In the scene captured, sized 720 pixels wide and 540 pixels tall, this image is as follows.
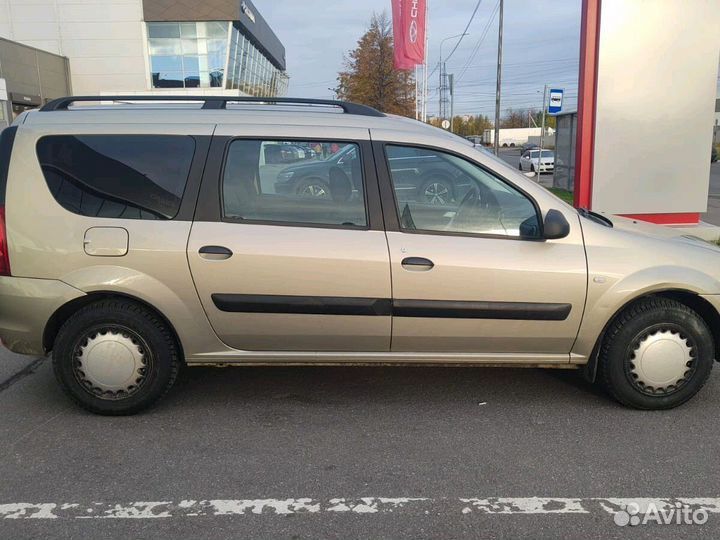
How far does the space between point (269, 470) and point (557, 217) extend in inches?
81.1

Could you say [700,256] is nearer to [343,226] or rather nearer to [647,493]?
[647,493]

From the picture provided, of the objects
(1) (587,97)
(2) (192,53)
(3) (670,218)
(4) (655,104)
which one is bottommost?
(3) (670,218)

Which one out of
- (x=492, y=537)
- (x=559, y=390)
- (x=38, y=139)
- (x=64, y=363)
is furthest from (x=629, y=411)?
(x=38, y=139)

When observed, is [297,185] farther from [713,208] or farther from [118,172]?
[713,208]

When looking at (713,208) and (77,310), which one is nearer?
(77,310)

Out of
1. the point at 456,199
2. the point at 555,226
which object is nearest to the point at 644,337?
the point at 555,226

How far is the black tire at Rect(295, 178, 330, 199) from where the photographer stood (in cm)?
367

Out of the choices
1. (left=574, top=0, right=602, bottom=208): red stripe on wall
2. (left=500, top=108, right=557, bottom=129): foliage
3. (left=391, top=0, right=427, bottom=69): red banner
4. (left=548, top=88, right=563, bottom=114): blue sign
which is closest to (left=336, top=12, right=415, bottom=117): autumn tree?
(left=391, top=0, right=427, bottom=69): red banner

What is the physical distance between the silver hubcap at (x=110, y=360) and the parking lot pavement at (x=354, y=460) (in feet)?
0.83

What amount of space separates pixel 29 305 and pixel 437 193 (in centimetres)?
244

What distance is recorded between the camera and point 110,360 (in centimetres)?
367

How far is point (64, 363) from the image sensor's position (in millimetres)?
3670

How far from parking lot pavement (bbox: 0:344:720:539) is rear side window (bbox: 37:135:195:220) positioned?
127cm

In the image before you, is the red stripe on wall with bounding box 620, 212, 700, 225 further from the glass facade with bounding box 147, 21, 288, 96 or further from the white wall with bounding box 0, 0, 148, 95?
the white wall with bounding box 0, 0, 148, 95
